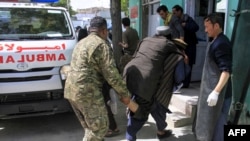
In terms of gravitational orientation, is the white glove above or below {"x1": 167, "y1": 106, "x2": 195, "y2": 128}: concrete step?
above

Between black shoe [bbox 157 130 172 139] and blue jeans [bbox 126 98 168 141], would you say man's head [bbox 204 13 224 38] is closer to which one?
blue jeans [bbox 126 98 168 141]

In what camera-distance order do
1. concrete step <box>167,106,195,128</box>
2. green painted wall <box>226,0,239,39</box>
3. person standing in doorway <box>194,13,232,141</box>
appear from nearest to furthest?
person standing in doorway <box>194,13,232,141</box> < green painted wall <box>226,0,239,39</box> < concrete step <box>167,106,195,128</box>

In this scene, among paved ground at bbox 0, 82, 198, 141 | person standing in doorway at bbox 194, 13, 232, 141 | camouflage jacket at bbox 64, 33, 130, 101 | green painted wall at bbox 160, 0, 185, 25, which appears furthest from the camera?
green painted wall at bbox 160, 0, 185, 25

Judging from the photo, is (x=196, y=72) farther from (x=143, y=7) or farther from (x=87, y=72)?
(x=143, y=7)

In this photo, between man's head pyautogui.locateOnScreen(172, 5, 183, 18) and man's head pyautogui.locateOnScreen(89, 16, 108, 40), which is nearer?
man's head pyautogui.locateOnScreen(89, 16, 108, 40)

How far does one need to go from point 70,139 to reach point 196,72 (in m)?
3.28

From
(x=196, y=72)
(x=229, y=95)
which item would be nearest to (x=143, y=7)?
(x=196, y=72)

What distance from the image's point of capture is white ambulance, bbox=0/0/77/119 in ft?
14.2

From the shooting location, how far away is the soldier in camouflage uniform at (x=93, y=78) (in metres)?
3.10

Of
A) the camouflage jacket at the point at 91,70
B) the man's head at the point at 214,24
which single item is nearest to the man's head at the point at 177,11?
the man's head at the point at 214,24

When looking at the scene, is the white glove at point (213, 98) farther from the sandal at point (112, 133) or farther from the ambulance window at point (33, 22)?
the ambulance window at point (33, 22)

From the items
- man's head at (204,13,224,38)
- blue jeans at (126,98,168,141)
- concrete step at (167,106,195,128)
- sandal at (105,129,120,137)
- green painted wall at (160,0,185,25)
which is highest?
green painted wall at (160,0,185,25)

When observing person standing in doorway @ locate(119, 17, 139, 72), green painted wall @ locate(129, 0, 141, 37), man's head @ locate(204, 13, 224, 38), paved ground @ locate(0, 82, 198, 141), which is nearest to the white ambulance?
paved ground @ locate(0, 82, 198, 141)

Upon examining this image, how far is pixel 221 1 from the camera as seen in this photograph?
195 inches
